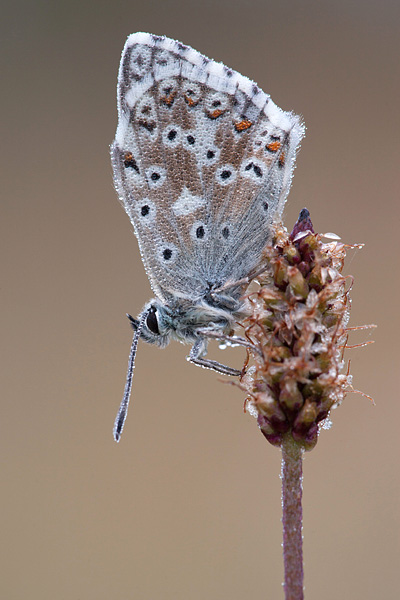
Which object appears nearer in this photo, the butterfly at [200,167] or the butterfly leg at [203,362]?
the butterfly leg at [203,362]

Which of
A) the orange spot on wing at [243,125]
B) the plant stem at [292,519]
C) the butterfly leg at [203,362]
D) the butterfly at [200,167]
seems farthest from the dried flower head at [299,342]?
the orange spot on wing at [243,125]

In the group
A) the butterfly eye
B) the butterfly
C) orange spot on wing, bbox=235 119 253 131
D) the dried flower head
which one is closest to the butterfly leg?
the butterfly

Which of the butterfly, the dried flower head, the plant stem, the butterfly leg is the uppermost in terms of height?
the butterfly

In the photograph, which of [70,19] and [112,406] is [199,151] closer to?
[112,406]

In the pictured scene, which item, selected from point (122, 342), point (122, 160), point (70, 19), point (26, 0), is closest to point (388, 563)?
point (122, 342)

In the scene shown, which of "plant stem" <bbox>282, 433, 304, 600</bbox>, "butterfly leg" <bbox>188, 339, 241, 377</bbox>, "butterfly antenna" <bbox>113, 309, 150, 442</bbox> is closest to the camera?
"plant stem" <bbox>282, 433, 304, 600</bbox>

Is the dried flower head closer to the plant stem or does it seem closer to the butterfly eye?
the plant stem

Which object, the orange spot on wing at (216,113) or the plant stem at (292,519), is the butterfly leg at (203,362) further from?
the orange spot on wing at (216,113)
